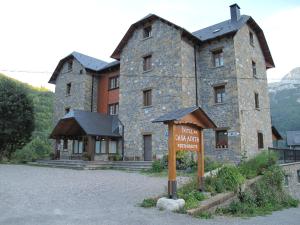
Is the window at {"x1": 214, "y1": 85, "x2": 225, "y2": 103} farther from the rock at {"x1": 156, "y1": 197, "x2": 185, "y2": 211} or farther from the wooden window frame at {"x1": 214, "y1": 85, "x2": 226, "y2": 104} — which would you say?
the rock at {"x1": 156, "y1": 197, "x2": 185, "y2": 211}

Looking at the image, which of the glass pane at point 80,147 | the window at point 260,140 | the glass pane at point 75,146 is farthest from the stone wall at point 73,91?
the window at point 260,140

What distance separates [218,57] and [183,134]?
11895 millimetres

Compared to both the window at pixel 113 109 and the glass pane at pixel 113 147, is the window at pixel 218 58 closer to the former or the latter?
the window at pixel 113 109

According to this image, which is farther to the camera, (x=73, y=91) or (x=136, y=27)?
(x=73, y=91)

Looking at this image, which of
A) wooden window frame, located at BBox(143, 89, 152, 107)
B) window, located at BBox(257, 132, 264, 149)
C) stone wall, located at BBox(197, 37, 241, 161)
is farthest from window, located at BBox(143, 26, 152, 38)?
window, located at BBox(257, 132, 264, 149)

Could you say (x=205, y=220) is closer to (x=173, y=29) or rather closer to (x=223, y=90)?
(x=223, y=90)

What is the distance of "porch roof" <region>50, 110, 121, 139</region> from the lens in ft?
60.4

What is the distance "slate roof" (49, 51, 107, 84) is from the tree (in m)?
4.49

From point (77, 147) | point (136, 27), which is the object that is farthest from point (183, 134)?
point (77, 147)

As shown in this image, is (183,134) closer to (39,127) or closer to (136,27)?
(136,27)

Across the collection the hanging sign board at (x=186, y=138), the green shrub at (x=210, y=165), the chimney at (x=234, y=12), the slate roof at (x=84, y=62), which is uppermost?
the chimney at (x=234, y=12)

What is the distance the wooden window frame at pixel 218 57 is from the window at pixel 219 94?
1.38 metres

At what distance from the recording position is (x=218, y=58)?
18.0m

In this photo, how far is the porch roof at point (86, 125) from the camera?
60.4 ft
